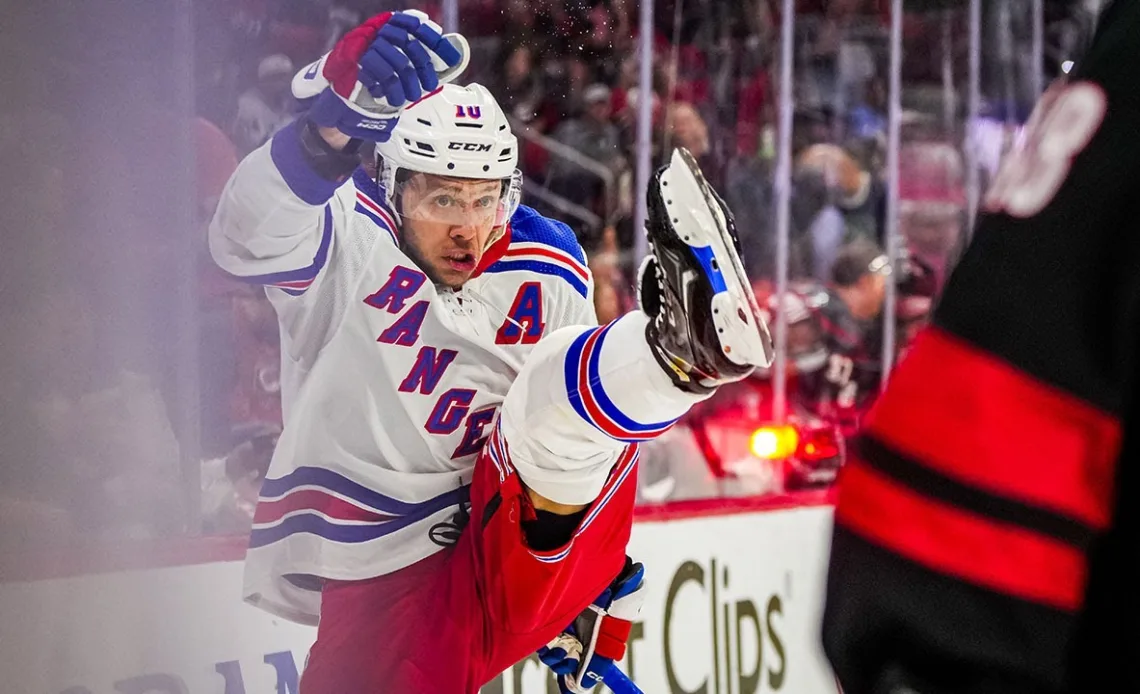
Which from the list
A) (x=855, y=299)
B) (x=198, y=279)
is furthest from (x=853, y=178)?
(x=198, y=279)

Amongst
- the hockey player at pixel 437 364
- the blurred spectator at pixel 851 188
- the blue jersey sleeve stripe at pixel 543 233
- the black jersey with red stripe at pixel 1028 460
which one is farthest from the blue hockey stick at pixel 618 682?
the black jersey with red stripe at pixel 1028 460

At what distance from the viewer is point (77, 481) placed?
4.95 ft

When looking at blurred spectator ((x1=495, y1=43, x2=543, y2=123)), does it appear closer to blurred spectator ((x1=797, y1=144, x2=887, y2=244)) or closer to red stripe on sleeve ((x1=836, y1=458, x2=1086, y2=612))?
blurred spectator ((x1=797, y1=144, x2=887, y2=244))

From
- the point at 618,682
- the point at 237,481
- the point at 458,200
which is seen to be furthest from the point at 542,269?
the point at 618,682

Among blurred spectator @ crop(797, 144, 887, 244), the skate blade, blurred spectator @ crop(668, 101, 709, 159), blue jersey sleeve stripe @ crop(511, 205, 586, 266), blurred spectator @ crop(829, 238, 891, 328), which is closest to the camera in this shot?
the skate blade

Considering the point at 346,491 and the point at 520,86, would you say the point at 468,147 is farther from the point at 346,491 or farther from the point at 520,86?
the point at 346,491

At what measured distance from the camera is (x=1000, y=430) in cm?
50

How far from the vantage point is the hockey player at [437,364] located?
1.56m

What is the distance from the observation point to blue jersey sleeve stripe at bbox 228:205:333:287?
1.60 meters

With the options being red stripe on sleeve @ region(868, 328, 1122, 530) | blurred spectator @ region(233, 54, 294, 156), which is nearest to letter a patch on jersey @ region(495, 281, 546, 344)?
blurred spectator @ region(233, 54, 294, 156)

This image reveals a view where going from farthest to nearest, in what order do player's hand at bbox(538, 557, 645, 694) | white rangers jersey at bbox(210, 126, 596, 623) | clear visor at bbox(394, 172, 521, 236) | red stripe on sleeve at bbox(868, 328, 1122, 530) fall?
player's hand at bbox(538, 557, 645, 694) → clear visor at bbox(394, 172, 521, 236) → white rangers jersey at bbox(210, 126, 596, 623) → red stripe on sleeve at bbox(868, 328, 1122, 530)

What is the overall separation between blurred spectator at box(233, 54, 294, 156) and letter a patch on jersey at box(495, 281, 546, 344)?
41 cm

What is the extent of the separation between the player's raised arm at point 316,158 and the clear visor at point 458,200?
3.4 inches

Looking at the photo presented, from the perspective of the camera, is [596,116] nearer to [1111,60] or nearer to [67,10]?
[67,10]
